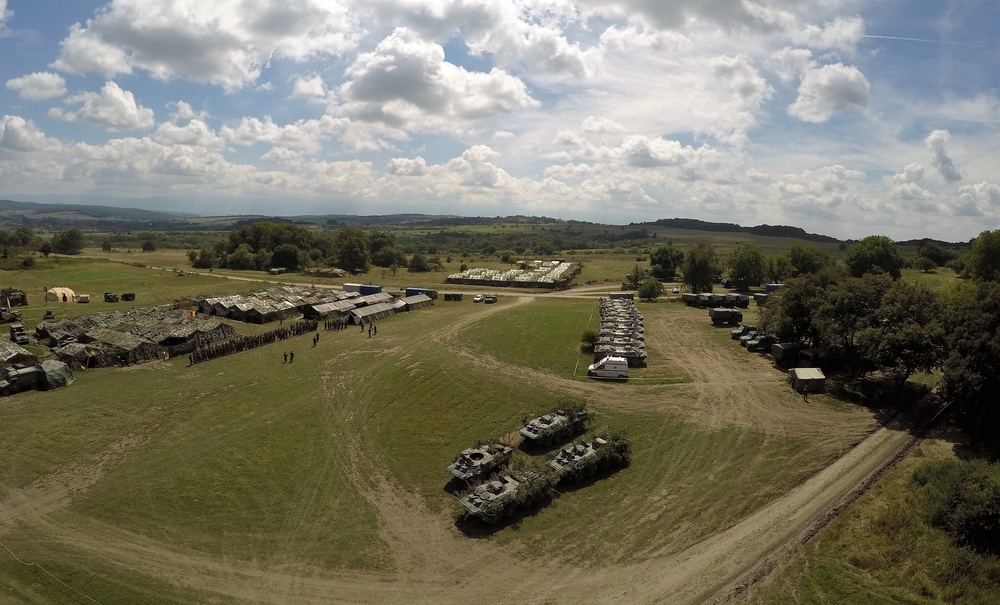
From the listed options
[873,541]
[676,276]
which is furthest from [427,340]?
[676,276]

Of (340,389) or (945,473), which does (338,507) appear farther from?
(945,473)

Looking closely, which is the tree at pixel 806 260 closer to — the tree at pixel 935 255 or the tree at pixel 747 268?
the tree at pixel 747 268

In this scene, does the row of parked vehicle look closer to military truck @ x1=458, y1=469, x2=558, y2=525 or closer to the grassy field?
military truck @ x1=458, y1=469, x2=558, y2=525

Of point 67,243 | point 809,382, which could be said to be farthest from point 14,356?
point 67,243

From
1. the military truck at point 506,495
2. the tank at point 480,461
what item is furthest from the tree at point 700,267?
the military truck at point 506,495

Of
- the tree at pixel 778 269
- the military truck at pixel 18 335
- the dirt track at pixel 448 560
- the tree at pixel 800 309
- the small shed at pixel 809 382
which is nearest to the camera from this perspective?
the dirt track at pixel 448 560

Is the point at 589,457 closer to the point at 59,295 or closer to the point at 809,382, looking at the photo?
the point at 809,382

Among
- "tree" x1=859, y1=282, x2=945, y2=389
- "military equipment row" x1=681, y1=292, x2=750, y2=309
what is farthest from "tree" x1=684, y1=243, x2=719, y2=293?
"tree" x1=859, y1=282, x2=945, y2=389
